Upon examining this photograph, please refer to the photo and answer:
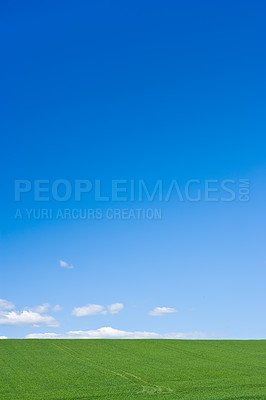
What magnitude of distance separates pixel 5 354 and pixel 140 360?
43.6 ft

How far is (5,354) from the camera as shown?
48031mm

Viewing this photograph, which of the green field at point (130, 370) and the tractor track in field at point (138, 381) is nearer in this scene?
the green field at point (130, 370)

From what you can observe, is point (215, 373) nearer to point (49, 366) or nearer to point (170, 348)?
point (49, 366)

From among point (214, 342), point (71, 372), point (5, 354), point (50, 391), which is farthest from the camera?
point (214, 342)

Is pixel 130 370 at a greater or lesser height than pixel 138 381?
greater

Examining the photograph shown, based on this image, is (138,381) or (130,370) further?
(130,370)

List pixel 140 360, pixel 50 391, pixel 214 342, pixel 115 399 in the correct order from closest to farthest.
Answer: pixel 115 399
pixel 50 391
pixel 140 360
pixel 214 342

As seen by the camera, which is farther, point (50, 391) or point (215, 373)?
point (215, 373)

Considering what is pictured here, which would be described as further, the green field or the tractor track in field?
the tractor track in field

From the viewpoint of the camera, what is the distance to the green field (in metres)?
29.2

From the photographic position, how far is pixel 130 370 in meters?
37.5

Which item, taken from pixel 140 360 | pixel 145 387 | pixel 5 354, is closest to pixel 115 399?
pixel 145 387

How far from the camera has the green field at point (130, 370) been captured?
29219 mm

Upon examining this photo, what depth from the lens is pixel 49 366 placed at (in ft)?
131
